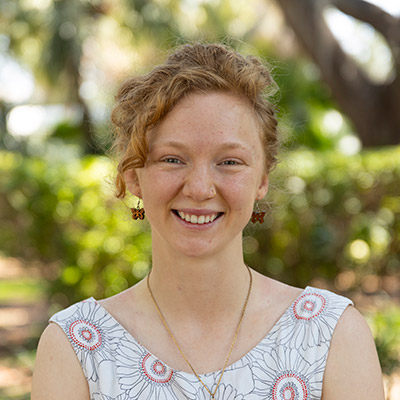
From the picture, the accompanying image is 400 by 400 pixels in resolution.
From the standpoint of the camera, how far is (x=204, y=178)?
1.87 m

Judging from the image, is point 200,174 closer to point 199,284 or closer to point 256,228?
point 199,284

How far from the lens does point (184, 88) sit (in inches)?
75.8

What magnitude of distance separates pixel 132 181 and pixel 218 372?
2.07 feet

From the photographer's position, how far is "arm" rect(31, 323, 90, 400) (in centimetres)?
188

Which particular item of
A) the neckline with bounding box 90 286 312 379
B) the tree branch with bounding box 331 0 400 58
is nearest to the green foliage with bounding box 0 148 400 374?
the tree branch with bounding box 331 0 400 58

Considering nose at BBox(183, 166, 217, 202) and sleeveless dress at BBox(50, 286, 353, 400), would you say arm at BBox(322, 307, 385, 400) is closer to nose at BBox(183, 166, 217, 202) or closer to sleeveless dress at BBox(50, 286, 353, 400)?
sleeveless dress at BBox(50, 286, 353, 400)

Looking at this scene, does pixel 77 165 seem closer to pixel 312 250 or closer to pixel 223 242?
pixel 312 250

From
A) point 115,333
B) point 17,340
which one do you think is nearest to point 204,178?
point 115,333

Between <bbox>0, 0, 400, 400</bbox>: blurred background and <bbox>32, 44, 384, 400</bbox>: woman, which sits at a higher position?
<bbox>0, 0, 400, 400</bbox>: blurred background

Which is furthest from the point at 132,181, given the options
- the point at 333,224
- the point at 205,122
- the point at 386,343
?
the point at 333,224

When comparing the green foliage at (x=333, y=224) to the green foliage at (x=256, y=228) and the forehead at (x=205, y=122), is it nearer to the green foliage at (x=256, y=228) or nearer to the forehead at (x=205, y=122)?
the green foliage at (x=256, y=228)

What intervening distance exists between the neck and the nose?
0.23 meters

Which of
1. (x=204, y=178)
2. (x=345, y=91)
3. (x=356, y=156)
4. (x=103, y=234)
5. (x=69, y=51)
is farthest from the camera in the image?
(x=69, y=51)

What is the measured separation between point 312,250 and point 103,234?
79.2 inches
